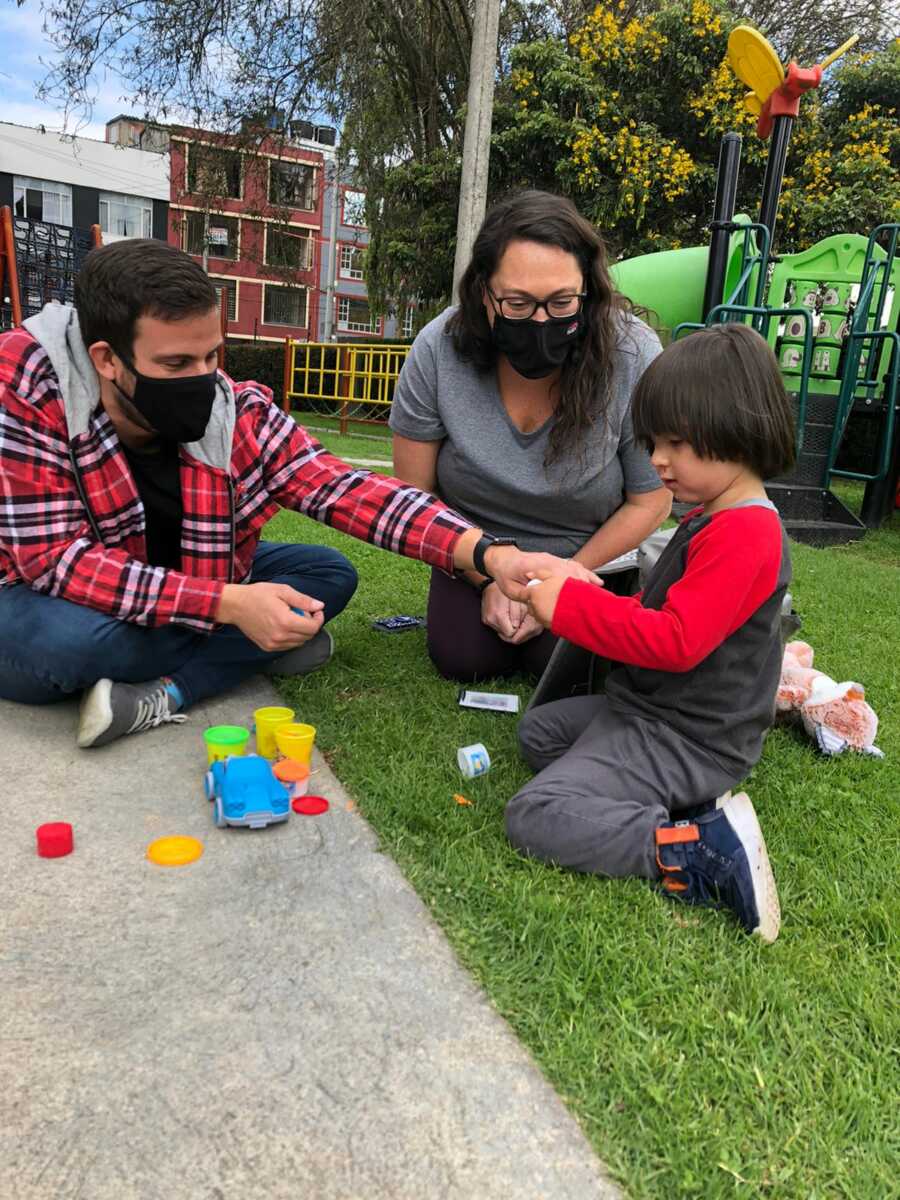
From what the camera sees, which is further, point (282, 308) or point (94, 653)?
point (282, 308)

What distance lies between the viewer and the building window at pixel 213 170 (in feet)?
48.1

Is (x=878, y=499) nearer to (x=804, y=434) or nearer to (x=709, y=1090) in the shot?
(x=804, y=434)

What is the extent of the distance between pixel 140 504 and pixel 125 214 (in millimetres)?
46027

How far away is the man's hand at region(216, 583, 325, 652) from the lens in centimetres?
220

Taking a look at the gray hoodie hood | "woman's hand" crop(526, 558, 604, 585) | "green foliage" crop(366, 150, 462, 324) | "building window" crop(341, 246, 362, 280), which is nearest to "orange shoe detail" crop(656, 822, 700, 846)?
"woman's hand" crop(526, 558, 604, 585)

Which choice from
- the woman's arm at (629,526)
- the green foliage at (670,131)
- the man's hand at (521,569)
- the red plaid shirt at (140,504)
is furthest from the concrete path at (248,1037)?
the green foliage at (670,131)

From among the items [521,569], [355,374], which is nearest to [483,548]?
[521,569]

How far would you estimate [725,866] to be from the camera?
5.47 ft

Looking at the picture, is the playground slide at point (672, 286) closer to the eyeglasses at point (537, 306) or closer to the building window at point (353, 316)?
the eyeglasses at point (537, 306)

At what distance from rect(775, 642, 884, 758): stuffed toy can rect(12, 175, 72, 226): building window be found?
1738 inches

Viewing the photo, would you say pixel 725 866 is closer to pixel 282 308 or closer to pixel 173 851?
pixel 173 851

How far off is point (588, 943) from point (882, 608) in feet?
11.1

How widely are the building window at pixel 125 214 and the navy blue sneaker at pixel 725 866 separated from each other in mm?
45671

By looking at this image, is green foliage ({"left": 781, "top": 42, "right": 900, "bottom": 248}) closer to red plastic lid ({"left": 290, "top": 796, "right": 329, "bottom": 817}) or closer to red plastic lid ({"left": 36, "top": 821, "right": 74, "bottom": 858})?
red plastic lid ({"left": 290, "top": 796, "right": 329, "bottom": 817})
